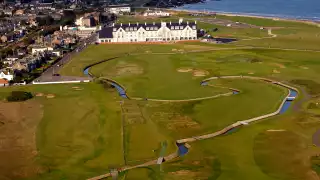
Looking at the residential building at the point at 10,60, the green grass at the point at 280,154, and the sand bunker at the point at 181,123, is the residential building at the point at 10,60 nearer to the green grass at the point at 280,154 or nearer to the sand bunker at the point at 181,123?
the sand bunker at the point at 181,123

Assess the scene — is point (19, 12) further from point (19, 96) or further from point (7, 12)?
point (19, 96)

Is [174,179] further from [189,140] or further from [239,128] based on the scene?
[239,128]

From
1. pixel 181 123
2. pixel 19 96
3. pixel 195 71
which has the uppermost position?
pixel 195 71

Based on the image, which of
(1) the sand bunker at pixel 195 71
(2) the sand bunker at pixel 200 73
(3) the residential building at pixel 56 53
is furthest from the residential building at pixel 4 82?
(2) the sand bunker at pixel 200 73

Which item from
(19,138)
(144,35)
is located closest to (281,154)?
(19,138)

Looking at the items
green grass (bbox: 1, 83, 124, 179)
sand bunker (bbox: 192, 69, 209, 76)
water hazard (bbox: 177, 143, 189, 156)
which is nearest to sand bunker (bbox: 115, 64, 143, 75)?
sand bunker (bbox: 192, 69, 209, 76)

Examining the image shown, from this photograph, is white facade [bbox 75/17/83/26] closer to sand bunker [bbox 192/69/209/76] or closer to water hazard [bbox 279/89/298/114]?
sand bunker [bbox 192/69/209/76]
